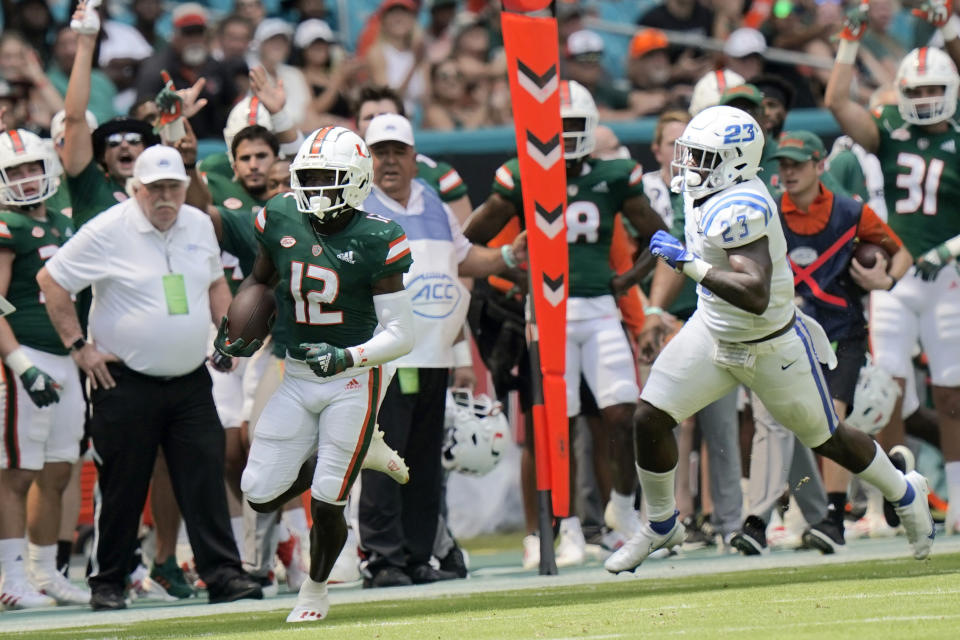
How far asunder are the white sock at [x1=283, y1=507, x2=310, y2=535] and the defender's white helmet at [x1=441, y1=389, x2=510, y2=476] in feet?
2.40

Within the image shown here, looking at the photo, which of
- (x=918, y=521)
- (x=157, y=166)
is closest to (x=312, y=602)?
(x=157, y=166)

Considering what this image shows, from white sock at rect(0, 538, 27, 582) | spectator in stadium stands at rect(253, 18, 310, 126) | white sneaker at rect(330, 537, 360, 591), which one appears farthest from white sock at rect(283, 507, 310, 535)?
spectator in stadium stands at rect(253, 18, 310, 126)

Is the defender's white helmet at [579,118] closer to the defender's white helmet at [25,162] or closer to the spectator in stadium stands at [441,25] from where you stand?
the defender's white helmet at [25,162]

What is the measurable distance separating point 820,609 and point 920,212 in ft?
12.9

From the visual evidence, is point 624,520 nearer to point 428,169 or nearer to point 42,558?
point 428,169

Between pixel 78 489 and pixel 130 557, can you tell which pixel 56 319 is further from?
pixel 78 489

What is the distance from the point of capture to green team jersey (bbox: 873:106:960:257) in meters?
9.34

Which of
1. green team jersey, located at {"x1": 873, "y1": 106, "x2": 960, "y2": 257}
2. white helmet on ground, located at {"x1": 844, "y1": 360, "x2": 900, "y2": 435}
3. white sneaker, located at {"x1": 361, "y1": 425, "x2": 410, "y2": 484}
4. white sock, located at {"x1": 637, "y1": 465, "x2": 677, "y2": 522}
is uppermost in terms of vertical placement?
green team jersey, located at {"x1": 873, "y1": 106, "x2": 960, "y2": 257}

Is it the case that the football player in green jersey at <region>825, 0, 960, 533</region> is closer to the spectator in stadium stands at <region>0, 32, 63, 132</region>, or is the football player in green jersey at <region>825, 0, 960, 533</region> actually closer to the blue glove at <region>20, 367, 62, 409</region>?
the blue glove at <region>20, 367, 62, 409</region>

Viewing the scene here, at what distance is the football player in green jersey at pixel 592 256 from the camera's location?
873cm

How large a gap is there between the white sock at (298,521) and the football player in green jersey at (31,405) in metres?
1.04

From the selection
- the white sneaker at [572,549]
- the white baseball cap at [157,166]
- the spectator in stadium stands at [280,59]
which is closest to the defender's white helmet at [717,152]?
the white baseball cap at [157,166]

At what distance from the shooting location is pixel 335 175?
671 cm

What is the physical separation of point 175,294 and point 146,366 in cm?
34
